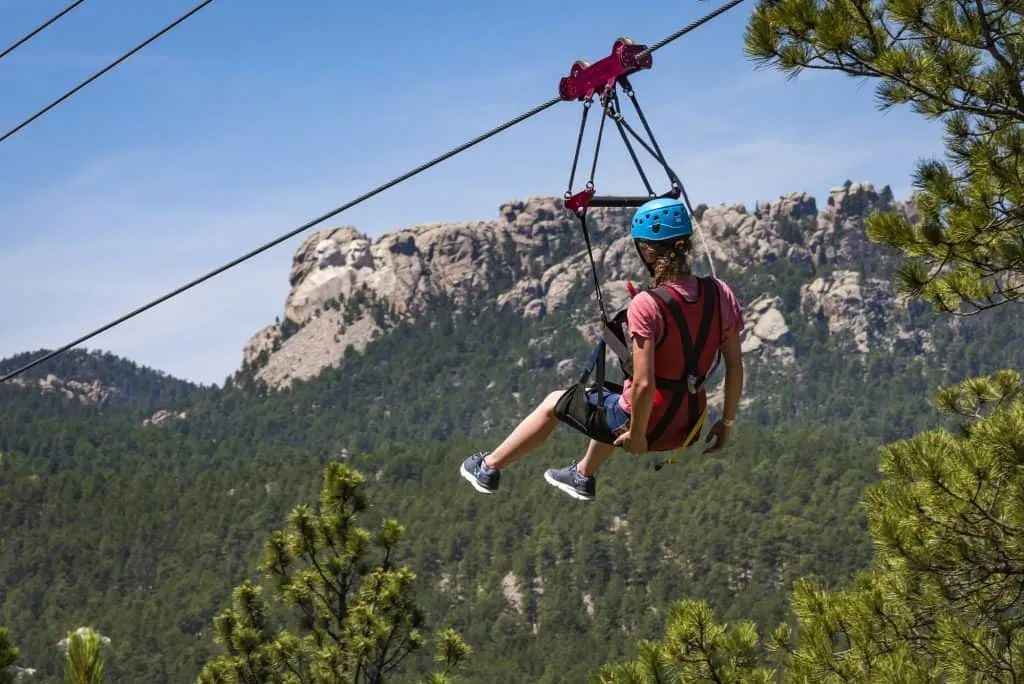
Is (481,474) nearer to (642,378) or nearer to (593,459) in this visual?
(593,459)

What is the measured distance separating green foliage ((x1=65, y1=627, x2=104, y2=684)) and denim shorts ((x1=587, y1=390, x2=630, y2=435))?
Result: 8.53ft

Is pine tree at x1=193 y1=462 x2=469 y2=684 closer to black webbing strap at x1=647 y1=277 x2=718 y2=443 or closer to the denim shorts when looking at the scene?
the denim shorts

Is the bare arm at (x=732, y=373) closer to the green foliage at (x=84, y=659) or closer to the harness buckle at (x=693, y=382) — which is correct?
the harness buckle at (x=693, y=382)

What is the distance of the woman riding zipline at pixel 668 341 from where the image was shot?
254 inches

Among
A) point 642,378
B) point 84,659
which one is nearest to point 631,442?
point 642,378

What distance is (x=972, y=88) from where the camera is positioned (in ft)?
35.3

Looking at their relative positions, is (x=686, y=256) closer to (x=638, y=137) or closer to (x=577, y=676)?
(x=638, y=137)

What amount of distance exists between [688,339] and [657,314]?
0.75ft

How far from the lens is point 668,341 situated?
6.54 metres

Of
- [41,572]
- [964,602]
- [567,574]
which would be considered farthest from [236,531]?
[964,602]

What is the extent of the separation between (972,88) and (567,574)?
Result: 16852cm

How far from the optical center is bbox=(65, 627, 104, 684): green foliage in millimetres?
5527

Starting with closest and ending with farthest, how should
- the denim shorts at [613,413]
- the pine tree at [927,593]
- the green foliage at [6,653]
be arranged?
the denim shorts at [613,413]
the pine tree at [927,593]
the green foliage at [6,653]

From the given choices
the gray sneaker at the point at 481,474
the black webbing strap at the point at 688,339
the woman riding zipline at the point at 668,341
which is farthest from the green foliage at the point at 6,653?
the black webbing strap at the point at 688,339
